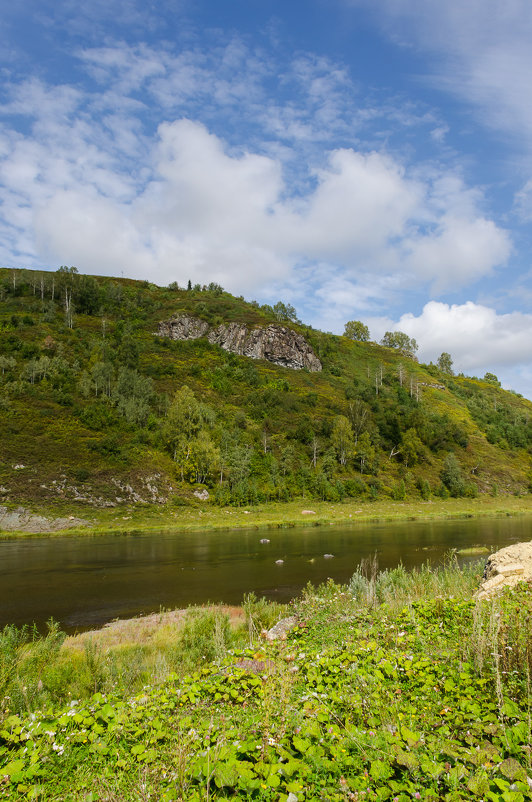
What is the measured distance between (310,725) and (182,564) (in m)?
22.3

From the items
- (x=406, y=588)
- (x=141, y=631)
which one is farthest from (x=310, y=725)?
(x=406, y=588)

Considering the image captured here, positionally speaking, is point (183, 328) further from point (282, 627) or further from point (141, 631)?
point (282, 627)

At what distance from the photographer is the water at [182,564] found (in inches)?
686

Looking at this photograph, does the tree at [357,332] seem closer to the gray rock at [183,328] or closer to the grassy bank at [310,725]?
the gray rock at [183,328]

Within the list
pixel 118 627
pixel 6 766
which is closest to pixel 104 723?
pixel 6 766

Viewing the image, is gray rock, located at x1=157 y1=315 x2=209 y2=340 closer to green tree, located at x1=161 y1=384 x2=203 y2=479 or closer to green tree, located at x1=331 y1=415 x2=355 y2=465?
green tree, located at x1=161 y1=384 x2=203 y2=479

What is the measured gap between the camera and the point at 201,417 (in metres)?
59.7

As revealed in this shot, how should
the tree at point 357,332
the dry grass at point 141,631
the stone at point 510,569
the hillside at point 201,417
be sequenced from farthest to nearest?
the tree at point 357,332, the hillside at point 201,417, the dry grass at point 141,631, the stone at point 510,569

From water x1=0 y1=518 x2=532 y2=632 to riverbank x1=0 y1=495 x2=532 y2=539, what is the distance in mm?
2473

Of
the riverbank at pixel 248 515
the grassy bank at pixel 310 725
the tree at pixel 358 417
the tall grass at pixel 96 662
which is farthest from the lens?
the tree at pixel 358 417

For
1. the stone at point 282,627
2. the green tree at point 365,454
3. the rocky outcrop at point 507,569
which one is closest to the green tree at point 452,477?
the green tree at point 365,454

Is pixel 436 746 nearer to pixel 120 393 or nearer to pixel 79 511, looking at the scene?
pixel 79 511

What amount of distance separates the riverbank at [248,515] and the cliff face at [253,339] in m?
58.2

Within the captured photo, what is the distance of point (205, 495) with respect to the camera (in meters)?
51.2
